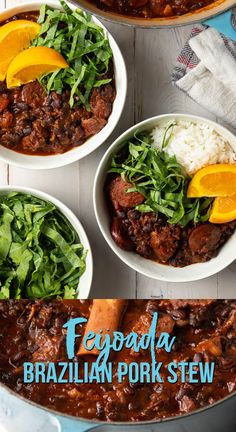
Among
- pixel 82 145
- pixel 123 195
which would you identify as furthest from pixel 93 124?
pixel 123 195

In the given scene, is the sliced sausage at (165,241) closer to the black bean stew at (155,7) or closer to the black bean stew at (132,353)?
the black bean stew at (132,353)

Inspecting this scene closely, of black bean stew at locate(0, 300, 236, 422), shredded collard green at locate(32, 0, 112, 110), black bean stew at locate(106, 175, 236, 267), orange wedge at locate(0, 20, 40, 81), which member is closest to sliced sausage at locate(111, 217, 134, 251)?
black bean stew at locate(106, 175, 236, 267)

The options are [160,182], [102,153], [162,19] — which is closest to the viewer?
[162,19]

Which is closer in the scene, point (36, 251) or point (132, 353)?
point (132, 353)

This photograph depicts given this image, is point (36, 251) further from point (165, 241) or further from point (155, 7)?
point (155, 7)

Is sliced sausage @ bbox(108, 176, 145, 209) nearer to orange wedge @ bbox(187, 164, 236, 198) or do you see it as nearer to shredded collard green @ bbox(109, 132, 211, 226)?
shredded collard green @ bbox(109, 132, 211, 226)

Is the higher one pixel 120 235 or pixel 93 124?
pixel 93 124

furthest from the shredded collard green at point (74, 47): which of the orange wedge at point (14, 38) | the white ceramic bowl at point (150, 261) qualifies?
the white ceramic bowl at point (150, 261)
